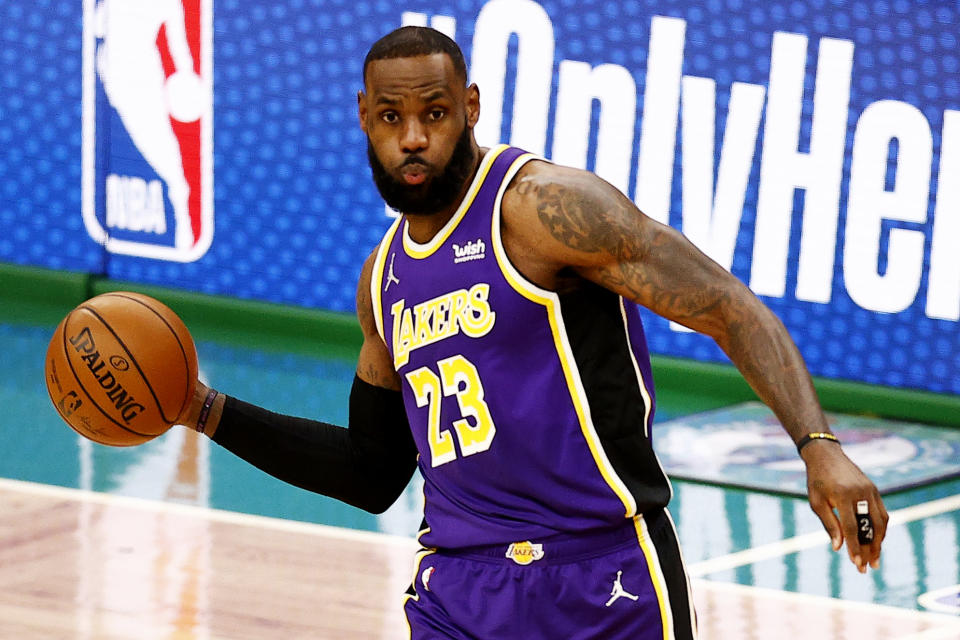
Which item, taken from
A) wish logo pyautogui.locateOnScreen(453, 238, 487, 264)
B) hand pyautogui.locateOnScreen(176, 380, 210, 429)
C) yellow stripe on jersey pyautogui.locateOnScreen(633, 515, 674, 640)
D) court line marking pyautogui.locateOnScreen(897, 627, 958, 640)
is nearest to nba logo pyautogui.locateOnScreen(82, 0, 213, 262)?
court line marking pyautogui.locateOnScreen(897, 627, 958, 640)

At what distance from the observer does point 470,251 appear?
11.2ft

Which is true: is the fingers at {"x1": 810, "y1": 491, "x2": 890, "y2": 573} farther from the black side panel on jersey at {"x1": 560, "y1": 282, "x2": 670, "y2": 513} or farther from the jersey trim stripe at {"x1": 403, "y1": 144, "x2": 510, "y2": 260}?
the jersey trim stripe at {"x1": 403, "y1": 144, "x2": 510, "y2": 260}

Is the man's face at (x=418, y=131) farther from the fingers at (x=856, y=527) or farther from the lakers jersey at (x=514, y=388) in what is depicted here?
the fingers at (x=856, y=527)

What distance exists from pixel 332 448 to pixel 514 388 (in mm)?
592

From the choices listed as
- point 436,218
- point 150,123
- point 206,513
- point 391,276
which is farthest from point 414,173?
point 150,123

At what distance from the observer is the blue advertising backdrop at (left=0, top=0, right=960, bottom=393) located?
7.69 meters

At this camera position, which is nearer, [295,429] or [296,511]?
[295,429]

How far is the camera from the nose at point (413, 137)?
11.1ft

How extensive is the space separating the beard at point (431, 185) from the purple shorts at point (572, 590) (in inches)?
25.2

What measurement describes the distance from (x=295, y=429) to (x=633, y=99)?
14.8 feet

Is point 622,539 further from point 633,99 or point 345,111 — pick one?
point 345,111

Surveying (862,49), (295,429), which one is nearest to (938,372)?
(862,49)

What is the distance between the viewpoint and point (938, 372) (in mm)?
7820

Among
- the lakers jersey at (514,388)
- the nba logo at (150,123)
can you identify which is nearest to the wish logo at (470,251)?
the lakers jersey at (514,388)
